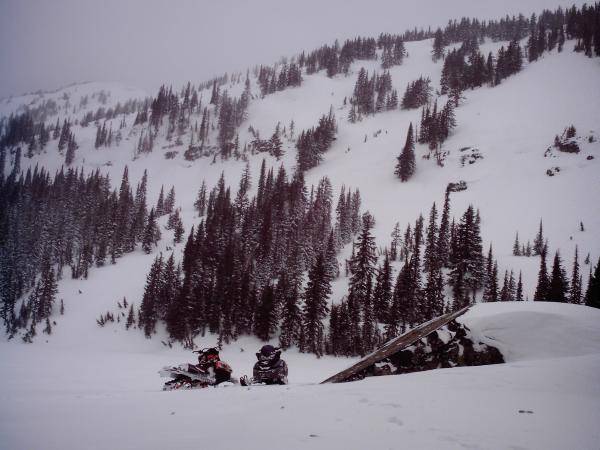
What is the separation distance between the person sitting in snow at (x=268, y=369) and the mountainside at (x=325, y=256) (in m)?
0.95

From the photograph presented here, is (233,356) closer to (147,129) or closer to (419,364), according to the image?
(419,364)

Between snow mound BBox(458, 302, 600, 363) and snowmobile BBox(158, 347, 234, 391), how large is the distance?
7483 mm

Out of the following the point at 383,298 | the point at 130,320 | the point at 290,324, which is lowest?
the point at 130,320

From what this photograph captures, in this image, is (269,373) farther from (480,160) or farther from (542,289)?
(480,160)

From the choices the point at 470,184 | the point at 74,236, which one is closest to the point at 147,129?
the point at 74,236

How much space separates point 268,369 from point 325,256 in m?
38.6

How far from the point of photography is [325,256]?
157 ft

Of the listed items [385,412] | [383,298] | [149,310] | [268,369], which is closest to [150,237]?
[149,310]

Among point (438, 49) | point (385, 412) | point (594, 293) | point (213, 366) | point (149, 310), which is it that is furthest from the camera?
point (438, 49)

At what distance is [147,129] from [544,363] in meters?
164

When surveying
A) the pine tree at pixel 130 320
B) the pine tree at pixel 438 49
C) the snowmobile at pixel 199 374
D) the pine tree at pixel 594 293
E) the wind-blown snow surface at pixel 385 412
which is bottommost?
the pine tree at pixel 130 320

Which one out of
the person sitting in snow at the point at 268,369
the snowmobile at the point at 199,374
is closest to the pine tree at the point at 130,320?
the snowmobile at the point at 199,374

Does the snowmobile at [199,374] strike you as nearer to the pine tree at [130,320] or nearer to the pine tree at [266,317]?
the pine tree at [266,317]

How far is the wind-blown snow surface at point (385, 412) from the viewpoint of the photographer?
3.82 m
